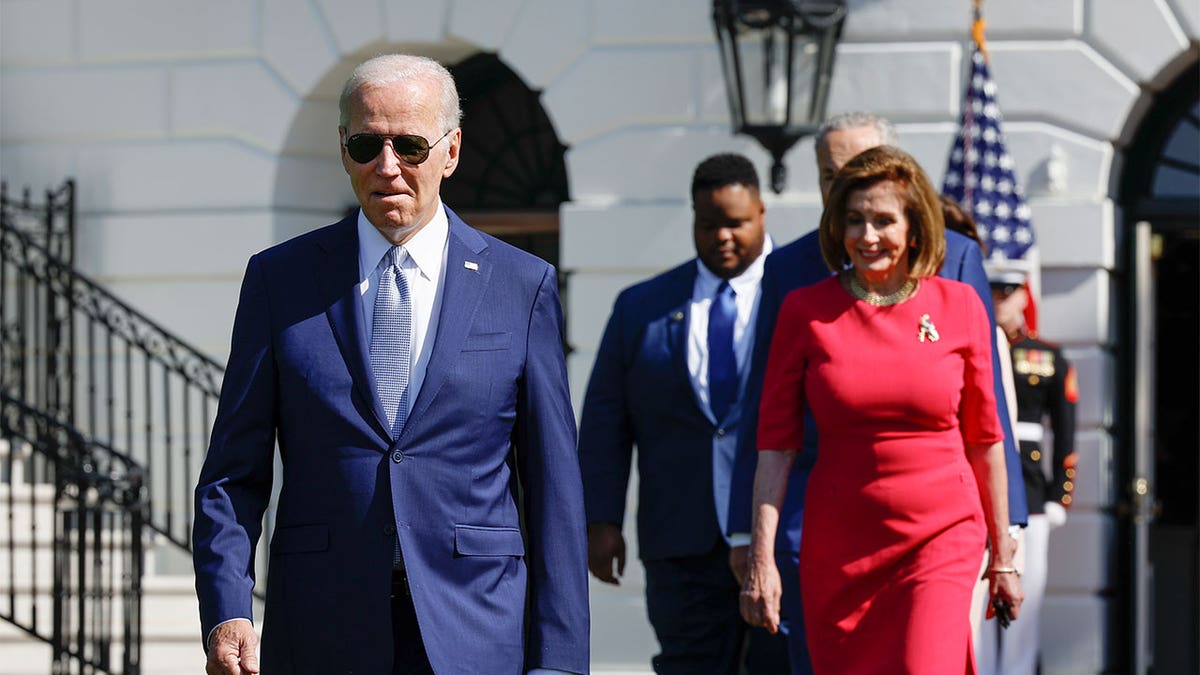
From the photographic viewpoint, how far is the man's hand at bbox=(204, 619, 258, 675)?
377 cm

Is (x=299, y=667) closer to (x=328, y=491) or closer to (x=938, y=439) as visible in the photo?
(x=328, y=491)

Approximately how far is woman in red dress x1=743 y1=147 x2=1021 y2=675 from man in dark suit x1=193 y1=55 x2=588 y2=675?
1.25 metres

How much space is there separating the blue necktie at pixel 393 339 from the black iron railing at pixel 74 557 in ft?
15.5

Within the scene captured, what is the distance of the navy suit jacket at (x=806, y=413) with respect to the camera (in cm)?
549

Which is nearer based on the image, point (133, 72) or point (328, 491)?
point (328, 491)

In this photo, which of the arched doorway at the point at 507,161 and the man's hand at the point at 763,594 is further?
the arched doorway at the point at 507,161

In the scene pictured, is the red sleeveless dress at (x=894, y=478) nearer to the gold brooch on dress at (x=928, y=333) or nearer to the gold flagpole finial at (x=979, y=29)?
the gold brooch on dress at (x=928, y=333)

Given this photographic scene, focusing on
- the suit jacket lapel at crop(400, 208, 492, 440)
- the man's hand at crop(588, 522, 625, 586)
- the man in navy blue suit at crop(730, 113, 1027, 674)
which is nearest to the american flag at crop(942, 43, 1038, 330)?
the man's hand at crop(588, 522, 625, 586)

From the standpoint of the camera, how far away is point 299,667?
394 cm

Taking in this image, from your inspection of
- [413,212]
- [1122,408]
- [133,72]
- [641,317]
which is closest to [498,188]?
[133,72]

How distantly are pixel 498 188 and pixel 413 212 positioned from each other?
7.36 meters

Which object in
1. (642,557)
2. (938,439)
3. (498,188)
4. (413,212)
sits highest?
(498,188)

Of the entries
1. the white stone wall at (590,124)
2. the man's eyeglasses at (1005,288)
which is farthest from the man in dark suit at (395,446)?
the white stone wall at (590,124)

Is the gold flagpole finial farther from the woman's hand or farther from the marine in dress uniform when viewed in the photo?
the woman's hand
